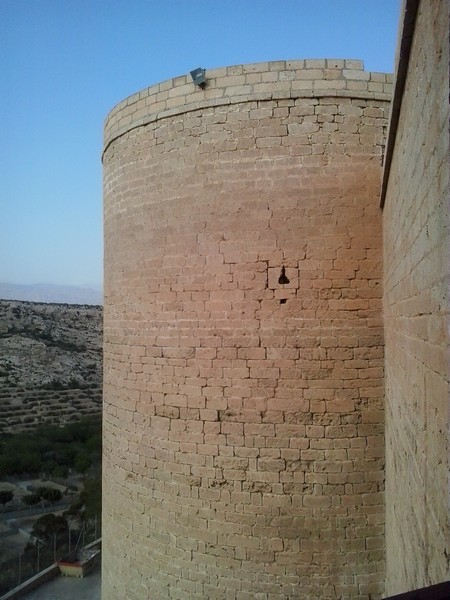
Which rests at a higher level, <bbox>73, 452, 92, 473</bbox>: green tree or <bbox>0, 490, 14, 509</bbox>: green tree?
<bbox>73, 452, 92, 473</bbox>: green tree

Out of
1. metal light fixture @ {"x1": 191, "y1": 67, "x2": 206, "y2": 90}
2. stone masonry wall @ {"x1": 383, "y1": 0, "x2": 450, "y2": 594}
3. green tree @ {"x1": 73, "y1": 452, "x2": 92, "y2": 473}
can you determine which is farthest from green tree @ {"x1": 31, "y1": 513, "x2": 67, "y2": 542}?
metal light fixture @ {"x1": 191, "y1": 67, "x2": 206, "y2": 90}

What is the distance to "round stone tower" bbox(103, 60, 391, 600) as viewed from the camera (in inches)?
191

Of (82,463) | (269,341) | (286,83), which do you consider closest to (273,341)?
(269,341)

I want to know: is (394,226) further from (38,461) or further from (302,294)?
(38,461)

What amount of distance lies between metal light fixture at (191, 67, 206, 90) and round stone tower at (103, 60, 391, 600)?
0.21ft

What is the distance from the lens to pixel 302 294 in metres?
4.93

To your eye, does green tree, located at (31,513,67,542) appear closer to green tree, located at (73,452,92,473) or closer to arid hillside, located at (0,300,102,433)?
green tree, located at (73,452,92,473)

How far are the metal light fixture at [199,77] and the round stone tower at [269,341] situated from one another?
0.06m

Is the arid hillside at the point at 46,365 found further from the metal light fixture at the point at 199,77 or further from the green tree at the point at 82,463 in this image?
the metal light fixture at the point at 199,77

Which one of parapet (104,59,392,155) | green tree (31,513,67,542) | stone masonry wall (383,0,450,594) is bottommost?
green tree (31,513,67,542)

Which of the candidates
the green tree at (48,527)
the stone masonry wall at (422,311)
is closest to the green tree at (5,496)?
the green tree at (48,527)

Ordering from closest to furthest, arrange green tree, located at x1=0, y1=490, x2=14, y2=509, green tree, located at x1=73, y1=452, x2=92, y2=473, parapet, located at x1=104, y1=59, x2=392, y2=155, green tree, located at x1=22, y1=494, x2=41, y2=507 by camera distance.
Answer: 1. parapet, located at x1=104, y1=59, x2=392, y2=155
2. green tree, located at x1=0, y1=490, x2=14, y2=509
3. green tree, located at x1=22, y1=494, x2=41, y2=507
4. green tree, located at x1=73, y1=452, x2=92, y2=473

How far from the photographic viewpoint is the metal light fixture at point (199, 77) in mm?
5273

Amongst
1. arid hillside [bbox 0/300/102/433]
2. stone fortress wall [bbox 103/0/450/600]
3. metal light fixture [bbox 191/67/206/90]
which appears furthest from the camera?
arid hillside [bbox 0/300/102/433]
